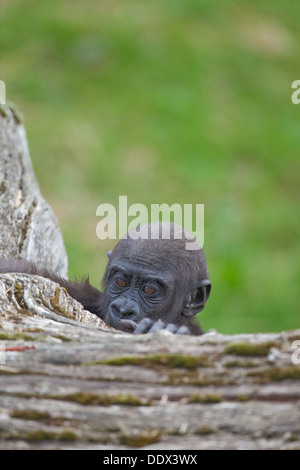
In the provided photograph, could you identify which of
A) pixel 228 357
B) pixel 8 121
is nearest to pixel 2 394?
pixel 228 357

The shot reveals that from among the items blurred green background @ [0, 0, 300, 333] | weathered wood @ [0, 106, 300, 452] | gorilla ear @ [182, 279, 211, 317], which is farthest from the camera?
blurred green background @ [0, 0, 300, 333]

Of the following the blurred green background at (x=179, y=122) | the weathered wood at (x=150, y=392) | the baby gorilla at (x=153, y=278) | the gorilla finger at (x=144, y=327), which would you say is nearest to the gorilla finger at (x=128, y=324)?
the gorilla finger at (x=144, y=327)

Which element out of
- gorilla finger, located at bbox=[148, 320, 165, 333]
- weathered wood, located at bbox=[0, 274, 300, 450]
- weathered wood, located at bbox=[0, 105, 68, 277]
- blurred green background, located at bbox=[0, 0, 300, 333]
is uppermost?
blurred green background, located at bbox=[0, 0, 300, 333]

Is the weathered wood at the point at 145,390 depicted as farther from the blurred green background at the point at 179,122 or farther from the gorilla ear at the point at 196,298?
the blurred green background at the point at 179,122

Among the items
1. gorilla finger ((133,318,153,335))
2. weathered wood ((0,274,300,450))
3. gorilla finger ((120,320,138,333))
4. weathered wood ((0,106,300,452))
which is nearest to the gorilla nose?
gorilla finger ((120,320,138,333))

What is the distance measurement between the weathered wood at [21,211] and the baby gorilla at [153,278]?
0.36m

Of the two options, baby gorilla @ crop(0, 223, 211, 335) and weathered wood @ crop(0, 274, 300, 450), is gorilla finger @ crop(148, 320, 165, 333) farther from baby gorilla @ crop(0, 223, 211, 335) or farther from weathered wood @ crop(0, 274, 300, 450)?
baby gorilla @ crop(0, 223, 211, 335)

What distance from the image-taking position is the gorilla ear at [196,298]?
6.04m

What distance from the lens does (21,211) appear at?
5.74m

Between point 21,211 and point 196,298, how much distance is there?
5.00 feet

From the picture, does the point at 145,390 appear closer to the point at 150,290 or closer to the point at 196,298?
the point at 150,290

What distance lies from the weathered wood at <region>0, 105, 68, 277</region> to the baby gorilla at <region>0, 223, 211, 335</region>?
36 centimetres

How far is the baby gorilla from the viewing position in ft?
18.9

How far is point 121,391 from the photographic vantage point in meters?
2.92
